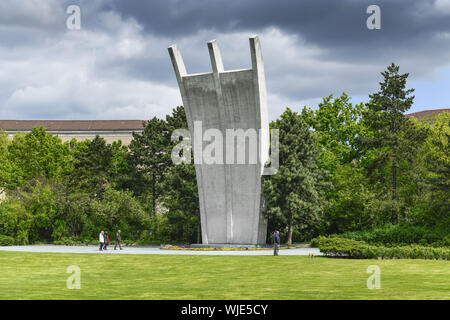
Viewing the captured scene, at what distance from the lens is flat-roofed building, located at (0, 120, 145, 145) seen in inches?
3081

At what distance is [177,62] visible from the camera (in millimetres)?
32406

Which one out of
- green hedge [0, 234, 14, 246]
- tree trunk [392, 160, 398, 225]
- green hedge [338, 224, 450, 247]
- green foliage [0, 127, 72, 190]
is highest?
green foliage [0, 127, 72, 190]

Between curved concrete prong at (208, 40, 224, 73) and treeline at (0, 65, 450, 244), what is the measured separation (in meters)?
7.27

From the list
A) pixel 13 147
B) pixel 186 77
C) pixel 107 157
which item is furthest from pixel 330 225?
pixel 13 147

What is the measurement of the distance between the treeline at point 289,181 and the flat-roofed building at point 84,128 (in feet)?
79.9

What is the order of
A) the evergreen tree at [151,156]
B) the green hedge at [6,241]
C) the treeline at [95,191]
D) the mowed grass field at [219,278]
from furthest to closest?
the evergreen tree at [151,156], the green hedge at [6,241], the treeline at [95,191], the mowed grass field at [219,278]

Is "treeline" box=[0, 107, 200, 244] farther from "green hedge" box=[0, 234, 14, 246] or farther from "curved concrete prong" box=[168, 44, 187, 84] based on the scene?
"curved concrete prong" box=[168, 44, 187, 84]

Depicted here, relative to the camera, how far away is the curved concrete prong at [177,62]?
1264 inches

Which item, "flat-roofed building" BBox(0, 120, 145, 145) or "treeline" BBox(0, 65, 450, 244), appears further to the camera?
"flat-roofed building" BBox(0, 120, 145, 145)

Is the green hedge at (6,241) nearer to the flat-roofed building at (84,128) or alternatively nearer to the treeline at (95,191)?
the treeline at (95,191)

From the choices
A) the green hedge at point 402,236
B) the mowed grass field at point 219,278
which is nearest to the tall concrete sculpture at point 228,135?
the green hedge at point 402,236

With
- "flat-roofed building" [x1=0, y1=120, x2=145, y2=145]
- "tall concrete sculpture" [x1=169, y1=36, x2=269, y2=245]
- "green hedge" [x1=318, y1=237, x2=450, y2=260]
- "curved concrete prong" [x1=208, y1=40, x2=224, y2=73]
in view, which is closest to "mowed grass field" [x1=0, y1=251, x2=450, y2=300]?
"green hedge" [x1=318, y1=237, x2=450, y2=260]

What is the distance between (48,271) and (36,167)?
29203 millimetres

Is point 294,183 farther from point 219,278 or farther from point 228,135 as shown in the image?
point 219,278
